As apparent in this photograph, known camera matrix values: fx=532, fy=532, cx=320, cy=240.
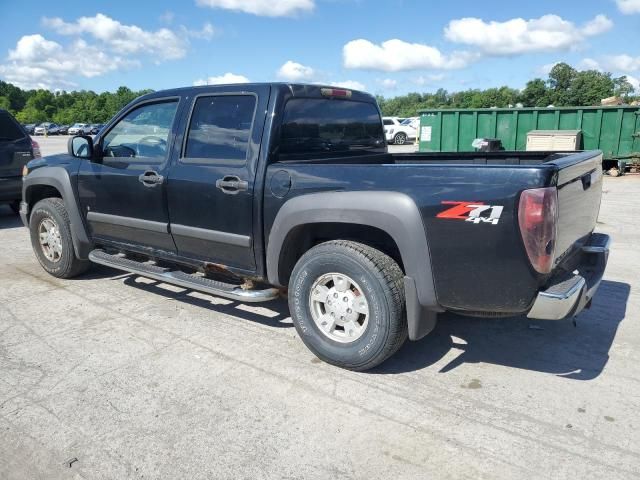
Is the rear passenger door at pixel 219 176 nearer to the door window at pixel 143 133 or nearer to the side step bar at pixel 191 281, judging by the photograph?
the side step bar at pixel 191 281

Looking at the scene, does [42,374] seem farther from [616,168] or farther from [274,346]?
[616,168]

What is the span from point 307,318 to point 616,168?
15.0 metres

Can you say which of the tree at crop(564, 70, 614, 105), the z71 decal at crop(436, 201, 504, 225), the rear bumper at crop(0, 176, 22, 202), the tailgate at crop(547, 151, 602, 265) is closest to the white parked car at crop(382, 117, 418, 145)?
the rear bumper at crop(0, 176, 22, 202)

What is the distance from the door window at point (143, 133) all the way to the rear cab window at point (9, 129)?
16.6ft

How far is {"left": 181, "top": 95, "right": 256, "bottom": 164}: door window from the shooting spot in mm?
3857

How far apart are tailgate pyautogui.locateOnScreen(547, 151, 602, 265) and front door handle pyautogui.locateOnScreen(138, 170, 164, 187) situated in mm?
2881

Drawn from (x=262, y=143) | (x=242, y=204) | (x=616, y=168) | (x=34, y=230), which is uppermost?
(x=262, y=143)

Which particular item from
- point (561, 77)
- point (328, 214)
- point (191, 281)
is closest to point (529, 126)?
point (191, 281)

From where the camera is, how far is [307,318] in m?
3.65

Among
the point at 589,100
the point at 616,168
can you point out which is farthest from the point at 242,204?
the point at 589,100

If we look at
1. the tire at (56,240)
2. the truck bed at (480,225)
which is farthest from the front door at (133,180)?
the truck bed at (480,225)

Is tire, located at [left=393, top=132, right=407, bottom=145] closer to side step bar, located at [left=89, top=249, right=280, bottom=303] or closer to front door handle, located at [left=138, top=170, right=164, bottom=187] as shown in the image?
side step bar, located at [left=89, top=249, right=280, bottom=303]

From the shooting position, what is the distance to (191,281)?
4.23 meters

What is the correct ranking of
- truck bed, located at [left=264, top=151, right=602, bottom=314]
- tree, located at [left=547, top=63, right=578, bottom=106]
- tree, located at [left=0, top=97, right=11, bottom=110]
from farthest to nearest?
1. tree, located at [left=0, top=97, right=11, bottom=110]
2. tree, located at [left=547, top=63, right=578, bottom=106]
3. truck bed, located at [left=264, top=151, right=602, bottom=314]
